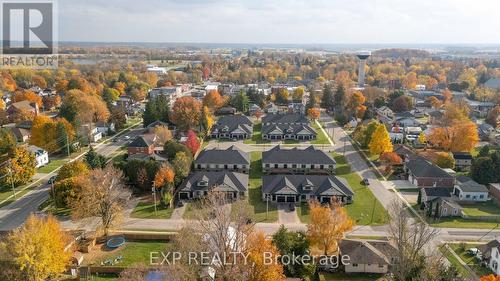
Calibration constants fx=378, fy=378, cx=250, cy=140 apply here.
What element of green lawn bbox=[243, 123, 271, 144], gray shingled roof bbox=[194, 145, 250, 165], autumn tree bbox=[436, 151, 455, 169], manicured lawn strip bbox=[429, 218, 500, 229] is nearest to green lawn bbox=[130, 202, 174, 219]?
gray shingled roof bbox=[194, 145, 250, 165]

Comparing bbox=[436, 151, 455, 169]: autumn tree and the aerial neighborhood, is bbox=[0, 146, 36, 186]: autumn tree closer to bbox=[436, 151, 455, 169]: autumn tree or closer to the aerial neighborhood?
the aerial neighborhood

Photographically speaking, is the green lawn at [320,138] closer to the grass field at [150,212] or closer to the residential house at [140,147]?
the residential house at [140,147]

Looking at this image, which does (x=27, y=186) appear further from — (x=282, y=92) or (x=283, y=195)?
(x=282, y=92)

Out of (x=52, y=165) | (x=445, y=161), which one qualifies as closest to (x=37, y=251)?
(x=52, y=165)

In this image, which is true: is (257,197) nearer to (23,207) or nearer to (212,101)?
(23,207)

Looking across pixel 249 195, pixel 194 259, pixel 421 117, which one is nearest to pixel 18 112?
pixel 249 195

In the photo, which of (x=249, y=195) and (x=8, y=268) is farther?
(x=249, y=195)
